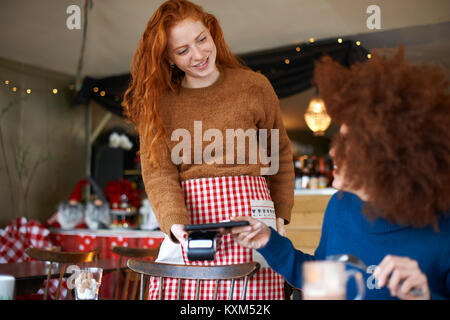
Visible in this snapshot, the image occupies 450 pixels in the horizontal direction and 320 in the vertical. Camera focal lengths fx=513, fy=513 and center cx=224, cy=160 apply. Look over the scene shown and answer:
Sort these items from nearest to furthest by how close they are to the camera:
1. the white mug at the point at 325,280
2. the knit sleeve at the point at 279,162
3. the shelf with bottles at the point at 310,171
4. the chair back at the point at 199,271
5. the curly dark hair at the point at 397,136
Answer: the white mug at the point at 325,280, the curly dark hair at the point at 397,136, the chair back at the point at 199,271, the knit sleeve at the point at 279,162, the shelf with bottles at the point at 310,171

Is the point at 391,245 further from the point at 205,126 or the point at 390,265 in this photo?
the point at 205,126

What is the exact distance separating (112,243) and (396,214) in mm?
3180

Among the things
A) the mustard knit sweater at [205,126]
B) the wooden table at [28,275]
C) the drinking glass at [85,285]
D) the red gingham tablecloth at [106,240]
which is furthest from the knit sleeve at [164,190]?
the red gingham tablecloth at [106,240]

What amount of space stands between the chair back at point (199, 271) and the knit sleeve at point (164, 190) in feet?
0.33

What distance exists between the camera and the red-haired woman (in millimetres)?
1312

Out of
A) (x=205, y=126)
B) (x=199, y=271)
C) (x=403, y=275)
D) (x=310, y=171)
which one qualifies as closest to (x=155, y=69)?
(x=205, y=126)

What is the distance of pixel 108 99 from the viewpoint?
15.8ft

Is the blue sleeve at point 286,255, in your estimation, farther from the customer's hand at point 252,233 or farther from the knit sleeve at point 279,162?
the knit sleeve at point 279,162

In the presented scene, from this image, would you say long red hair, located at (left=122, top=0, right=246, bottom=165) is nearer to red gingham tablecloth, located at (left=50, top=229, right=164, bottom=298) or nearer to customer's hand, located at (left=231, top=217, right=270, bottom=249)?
customer's hand, located at (left=231, top=217, right=270, bottom=249)

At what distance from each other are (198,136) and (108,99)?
12.0 feet

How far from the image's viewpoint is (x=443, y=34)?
3.28m

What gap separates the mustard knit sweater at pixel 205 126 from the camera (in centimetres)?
132

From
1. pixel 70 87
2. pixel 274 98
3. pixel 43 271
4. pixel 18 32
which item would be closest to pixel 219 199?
pixel 274 98
